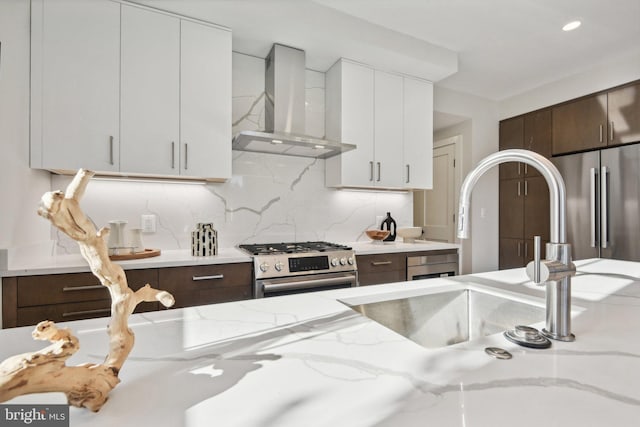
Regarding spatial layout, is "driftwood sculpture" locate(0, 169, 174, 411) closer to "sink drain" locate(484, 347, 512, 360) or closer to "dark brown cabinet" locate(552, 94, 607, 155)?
"sink drain" locate(484, 347, 512, 360)

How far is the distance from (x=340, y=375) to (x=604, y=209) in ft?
12.2

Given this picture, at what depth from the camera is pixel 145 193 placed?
2.33m

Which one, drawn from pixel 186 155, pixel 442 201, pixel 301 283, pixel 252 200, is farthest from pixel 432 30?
pixel 442 201

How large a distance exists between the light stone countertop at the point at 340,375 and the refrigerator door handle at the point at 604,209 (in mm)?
2868

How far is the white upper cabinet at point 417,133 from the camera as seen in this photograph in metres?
3.06

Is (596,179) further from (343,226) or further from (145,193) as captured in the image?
(145,193)

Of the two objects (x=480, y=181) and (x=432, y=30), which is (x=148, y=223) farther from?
(x=480, y=181)

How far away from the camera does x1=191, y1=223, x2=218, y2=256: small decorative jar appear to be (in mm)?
2096

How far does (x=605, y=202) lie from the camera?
9.93ft

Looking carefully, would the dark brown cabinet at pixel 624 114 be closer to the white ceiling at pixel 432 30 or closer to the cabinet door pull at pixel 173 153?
the white ceiling at pixel 432 30

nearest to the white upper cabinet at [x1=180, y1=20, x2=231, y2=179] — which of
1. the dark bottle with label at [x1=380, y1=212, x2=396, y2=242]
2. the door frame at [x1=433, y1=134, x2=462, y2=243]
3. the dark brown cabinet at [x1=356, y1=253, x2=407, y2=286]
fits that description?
the dark brown cabinet at [x1=356, y1=253, x2=407, y2=286]

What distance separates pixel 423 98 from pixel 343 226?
1527mm

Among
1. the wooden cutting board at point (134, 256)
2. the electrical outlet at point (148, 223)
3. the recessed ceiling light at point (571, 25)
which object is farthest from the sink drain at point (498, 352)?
the recessed ceiling light at point (571, 25)

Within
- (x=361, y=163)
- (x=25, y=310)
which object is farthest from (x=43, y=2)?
(x=361, y=163)
